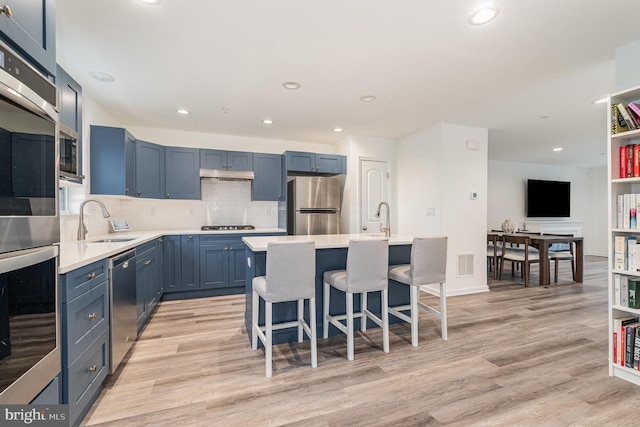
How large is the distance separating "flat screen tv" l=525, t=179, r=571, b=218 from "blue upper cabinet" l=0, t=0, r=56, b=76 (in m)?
8.97

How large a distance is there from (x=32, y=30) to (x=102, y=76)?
1822 mm

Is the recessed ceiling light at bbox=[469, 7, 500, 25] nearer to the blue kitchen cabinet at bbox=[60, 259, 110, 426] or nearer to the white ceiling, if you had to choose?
the white ceiling

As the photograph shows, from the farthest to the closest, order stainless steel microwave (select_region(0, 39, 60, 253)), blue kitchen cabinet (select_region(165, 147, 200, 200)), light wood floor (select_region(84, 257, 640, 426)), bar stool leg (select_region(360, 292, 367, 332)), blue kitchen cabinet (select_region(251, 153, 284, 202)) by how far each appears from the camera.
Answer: blue kitchen cabinet (select_region(251, 153, 284, 202))
blue kitchen cabinet (select_region(165, 147, 200, 200))
bar stool leg (select_region(360, 292, 367, 332))
light wood floor (select_region(84, 257, 640, 426))
stainless steel microwave (select_region(0, 39, 60, 253))

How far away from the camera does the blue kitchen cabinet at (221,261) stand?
4016mm

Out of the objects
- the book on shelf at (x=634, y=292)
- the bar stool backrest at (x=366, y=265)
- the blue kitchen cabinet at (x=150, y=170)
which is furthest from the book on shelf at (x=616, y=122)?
the blue kitchen cabinet at (x=150, y=170)

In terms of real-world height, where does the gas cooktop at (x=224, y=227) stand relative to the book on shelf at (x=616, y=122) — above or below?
below

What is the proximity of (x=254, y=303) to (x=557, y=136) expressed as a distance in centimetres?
564

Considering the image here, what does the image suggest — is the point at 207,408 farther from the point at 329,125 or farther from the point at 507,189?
the point at 507,189

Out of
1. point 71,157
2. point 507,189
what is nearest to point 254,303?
point 71,157

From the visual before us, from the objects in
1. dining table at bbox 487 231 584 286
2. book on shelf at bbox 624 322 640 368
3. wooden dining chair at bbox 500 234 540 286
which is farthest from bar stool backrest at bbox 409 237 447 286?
dining table at bbox 487 231 584 286

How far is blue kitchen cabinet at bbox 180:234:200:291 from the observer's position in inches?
154

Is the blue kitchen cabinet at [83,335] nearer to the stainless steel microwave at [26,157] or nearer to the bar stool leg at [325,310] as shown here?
the stainless steel microwave at [26,157]

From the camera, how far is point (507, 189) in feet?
23.8

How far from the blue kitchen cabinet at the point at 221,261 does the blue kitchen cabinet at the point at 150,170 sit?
0.94 metres
